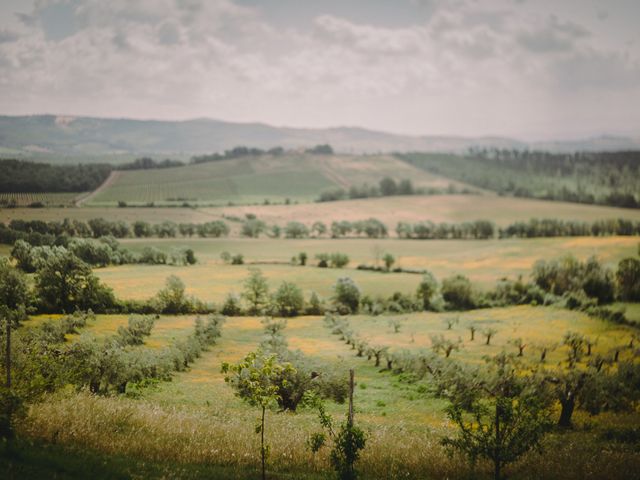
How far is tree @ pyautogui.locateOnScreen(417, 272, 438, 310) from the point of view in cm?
6356

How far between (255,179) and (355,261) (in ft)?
182

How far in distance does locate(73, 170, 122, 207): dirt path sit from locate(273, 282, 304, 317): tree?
2056 cm

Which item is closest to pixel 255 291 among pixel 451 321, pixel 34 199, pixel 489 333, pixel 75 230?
pixel 451 321

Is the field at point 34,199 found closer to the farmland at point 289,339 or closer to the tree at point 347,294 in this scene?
the farmland at point 289,339

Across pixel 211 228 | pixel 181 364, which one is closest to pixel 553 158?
pixel 211 228

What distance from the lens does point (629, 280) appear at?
200 feet

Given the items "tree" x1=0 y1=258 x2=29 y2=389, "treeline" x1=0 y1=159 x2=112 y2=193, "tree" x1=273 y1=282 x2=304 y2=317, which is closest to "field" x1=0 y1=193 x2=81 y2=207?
"treeline" x1=0 y1=159 x2=112 y2=193

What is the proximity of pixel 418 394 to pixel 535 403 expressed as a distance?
18795mm

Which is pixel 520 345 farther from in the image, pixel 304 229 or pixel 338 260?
pixel 304 229

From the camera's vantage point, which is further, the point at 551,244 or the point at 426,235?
the point at 426,235

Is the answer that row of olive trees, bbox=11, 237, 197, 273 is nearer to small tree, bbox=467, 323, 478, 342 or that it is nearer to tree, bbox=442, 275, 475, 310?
small tree, bbox=467, 323, 478, 342

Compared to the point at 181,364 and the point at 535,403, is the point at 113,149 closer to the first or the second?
the point at 181,364

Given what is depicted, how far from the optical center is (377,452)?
14883mm

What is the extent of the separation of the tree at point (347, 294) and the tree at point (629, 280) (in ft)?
109
